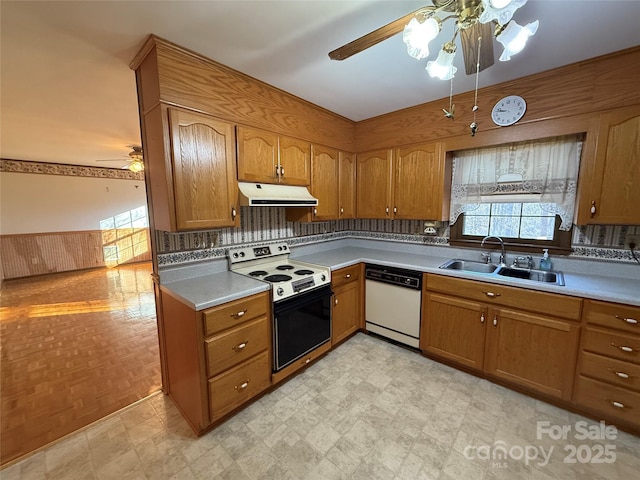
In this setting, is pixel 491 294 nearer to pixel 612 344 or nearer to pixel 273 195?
pixel 612 344

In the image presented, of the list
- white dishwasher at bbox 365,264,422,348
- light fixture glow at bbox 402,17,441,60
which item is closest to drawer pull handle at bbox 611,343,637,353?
white dishwasher at bbox 365,264,422,348

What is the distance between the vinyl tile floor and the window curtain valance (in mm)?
1532

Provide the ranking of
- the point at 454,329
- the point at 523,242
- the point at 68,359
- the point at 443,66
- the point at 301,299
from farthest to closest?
the point at 68,359 → the point at 523,242 → the point at 454,329 → the point at 301,299 → the point at 443,66

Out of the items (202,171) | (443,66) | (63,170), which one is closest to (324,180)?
(202,171)

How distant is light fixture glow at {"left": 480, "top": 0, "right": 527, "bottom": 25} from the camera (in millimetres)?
816

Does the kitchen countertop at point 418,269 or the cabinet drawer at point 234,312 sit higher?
the kitchen countertop at point 418,269

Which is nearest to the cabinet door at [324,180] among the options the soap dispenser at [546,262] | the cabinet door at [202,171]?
the cabinet door at [202,171]

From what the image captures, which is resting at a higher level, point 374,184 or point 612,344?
point 374,184

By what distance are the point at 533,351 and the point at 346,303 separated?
1.52 meters

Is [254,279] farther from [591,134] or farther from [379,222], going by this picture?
[591,134]

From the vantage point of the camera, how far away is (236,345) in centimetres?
174

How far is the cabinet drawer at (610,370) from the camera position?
1589mm

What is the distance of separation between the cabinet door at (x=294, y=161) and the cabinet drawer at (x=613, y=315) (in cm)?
231

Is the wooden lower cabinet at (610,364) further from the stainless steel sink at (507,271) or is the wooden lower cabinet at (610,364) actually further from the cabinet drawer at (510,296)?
the stainless steel sink at (507,271)
